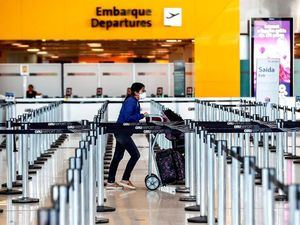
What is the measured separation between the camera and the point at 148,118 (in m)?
17.1

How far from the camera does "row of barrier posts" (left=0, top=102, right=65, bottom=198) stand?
1495 centimetres

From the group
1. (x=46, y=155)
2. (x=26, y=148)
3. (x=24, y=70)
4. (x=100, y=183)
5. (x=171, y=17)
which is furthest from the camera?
(x=171, y=17)

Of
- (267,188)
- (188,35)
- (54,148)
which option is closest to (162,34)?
(188,35)

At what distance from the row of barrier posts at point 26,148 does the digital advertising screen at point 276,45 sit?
8.73 meters

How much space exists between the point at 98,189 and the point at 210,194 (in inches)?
97.0

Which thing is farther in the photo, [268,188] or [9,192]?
[9,192]

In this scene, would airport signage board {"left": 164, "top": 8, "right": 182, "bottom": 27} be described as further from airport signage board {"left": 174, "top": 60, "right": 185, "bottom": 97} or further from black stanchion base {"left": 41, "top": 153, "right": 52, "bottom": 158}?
black stanchion base {"left": 41, "top": 153, "right": 52, "bottom": 158}

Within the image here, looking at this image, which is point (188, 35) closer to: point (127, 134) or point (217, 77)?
point (217, 77)

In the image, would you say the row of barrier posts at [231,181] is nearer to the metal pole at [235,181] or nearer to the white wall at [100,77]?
the metal pole at [235,181]

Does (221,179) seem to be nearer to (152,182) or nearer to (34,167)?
(152,182)

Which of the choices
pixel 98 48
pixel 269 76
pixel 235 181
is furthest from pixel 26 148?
pixel 98 48

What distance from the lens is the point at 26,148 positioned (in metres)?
15.4

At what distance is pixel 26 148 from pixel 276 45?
71.2 feet

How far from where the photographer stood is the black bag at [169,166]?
15781 mm
